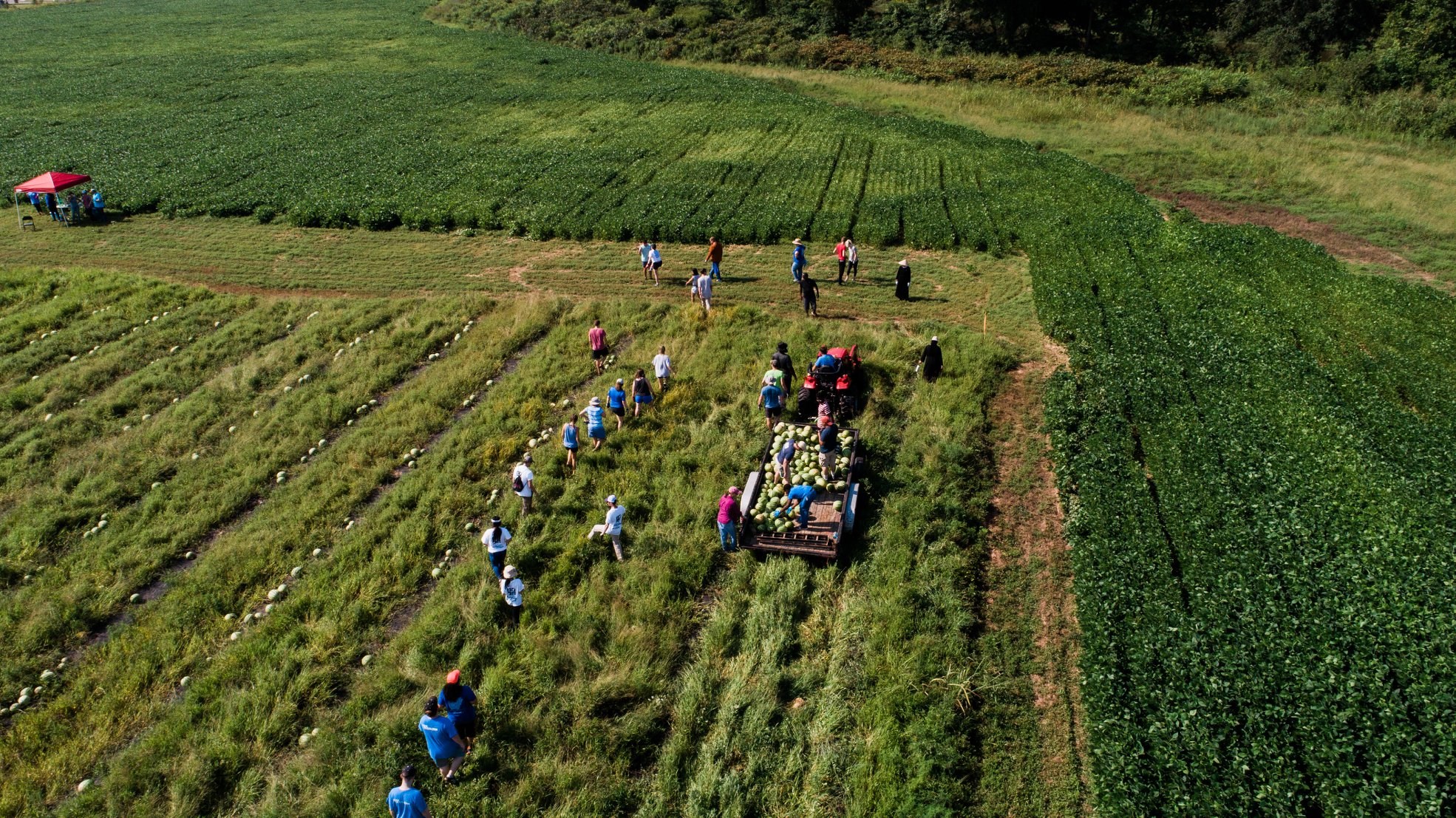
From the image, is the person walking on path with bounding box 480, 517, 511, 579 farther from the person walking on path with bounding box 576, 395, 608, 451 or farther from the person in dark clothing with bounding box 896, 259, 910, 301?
the person in dark clothing with bounding box 896, 259, 910, 301

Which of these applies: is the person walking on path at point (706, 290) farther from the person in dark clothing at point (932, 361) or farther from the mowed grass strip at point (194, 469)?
the mowed grass strip at point (194, 469)

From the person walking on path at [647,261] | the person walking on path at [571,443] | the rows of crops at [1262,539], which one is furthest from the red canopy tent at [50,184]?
the rows of crops at [1262,539]

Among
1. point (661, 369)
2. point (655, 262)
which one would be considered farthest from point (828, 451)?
point (655, 262)

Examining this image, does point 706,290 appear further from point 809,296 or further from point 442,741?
point 442,741

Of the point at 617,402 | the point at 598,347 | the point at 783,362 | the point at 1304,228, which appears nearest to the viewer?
the point at 617,402

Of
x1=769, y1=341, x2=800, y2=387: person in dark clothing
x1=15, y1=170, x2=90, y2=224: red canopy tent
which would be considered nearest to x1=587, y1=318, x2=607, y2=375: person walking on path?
x1=769, y1=341, x2=800, y2=387: person in dark clothing

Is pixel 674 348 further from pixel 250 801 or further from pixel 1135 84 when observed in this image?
pixel 1135 84
